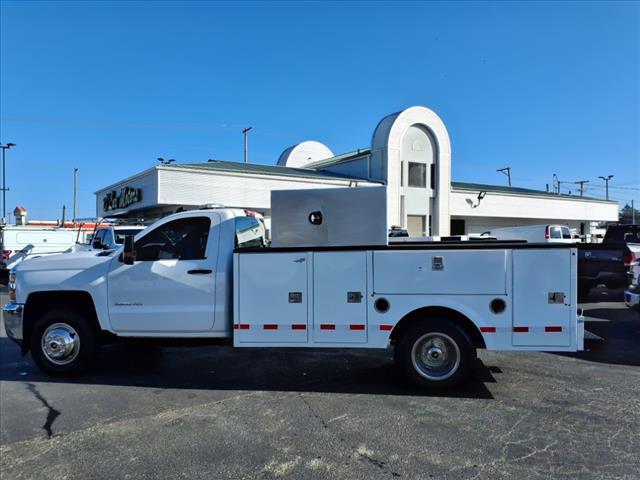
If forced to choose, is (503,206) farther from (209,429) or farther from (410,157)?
(209,429)

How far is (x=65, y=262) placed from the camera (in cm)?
613

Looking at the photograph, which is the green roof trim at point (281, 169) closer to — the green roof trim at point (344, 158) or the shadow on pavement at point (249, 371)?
the green roof trim at point (344, 158)

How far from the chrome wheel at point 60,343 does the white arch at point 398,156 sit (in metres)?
24.5

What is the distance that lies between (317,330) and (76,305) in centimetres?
314

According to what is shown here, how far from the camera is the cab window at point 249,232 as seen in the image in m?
5.99

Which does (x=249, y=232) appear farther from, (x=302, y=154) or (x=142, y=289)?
(x=302, y=154)

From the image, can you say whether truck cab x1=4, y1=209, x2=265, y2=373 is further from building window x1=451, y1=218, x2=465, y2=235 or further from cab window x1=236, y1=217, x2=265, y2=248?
building window x1=451, y1=218, x2=465, y2=235

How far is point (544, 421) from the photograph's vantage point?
457 cm

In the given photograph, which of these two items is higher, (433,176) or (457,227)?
(433,176)

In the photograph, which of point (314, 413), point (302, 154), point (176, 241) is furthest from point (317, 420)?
point (302, 154)

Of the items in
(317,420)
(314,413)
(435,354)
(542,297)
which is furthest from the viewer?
(435,354)

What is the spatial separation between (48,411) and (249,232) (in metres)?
2.91

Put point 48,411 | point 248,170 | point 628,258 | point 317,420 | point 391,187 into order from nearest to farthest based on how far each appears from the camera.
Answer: point 317,420 → point 48,411 → point 628,258 → point 248,170 → point 391,187

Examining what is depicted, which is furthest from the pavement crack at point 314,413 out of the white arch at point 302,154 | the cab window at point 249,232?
the white arch at point 302,154
